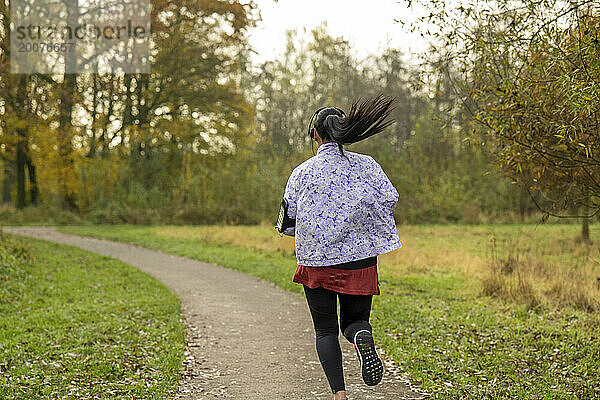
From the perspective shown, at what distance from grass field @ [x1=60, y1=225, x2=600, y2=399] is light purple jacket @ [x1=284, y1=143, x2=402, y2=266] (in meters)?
1.67

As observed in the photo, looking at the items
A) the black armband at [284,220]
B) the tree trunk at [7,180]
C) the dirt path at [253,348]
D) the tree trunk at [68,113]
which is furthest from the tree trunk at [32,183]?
the black armband at [284,220]

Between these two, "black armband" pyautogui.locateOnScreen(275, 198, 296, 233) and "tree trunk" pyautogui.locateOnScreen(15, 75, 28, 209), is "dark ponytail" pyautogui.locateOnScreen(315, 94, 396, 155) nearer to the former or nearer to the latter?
"black armband" pyautogui.locateOnScreen(275, 198, 296, 233)

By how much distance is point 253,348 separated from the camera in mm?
6488

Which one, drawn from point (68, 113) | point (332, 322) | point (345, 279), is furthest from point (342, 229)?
point (68, 113)

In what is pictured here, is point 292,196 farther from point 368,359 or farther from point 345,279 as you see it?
point 368,359

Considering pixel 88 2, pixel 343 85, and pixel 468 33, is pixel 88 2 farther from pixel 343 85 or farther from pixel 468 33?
pixel 468 33

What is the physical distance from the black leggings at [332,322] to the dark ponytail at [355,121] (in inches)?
39.5

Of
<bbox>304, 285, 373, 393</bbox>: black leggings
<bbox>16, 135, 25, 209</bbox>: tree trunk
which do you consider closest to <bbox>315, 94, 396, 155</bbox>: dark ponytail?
<bbox>304, 285, 373, 393</bbox>: black leggings

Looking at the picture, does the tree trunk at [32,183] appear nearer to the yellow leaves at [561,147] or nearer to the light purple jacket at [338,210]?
the yellow leaves at [561,147]

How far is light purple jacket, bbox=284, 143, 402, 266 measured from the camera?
3.98 m

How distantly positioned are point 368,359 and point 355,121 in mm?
1531

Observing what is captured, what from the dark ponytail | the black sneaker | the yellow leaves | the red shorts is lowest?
the black sneaker

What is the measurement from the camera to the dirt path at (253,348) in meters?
5.04

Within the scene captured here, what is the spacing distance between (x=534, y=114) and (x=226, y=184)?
21.9 metres
